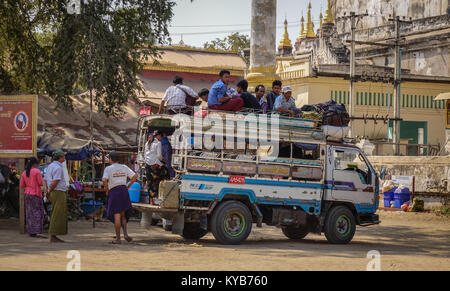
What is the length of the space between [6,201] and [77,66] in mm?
3890

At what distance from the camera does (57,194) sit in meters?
14.0

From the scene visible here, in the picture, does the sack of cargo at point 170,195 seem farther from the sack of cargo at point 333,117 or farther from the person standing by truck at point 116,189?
the sack of cargo at point 333,117

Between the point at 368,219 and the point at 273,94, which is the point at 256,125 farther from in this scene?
the point at 368,219

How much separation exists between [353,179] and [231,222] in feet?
10.3

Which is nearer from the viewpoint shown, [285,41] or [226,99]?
[226,99]

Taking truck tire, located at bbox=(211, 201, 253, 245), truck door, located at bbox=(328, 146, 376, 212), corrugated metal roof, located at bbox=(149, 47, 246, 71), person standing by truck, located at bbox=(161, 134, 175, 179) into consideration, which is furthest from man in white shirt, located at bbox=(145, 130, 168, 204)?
corrugated metal roof, located at bbox=(149, 47, 246, 71)

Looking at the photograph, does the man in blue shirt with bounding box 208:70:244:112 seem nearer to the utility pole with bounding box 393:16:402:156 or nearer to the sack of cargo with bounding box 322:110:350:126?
the sack of cargo with bounding box 322:110:350:126

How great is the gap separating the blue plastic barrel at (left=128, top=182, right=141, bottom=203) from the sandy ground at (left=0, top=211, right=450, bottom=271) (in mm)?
828

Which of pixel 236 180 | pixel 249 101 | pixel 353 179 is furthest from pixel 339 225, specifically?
pixel 249 101

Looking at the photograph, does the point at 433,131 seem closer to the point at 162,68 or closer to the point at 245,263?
the point at 162,68

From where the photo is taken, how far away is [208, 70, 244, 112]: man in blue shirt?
14664mm

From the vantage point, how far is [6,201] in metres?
18.1
